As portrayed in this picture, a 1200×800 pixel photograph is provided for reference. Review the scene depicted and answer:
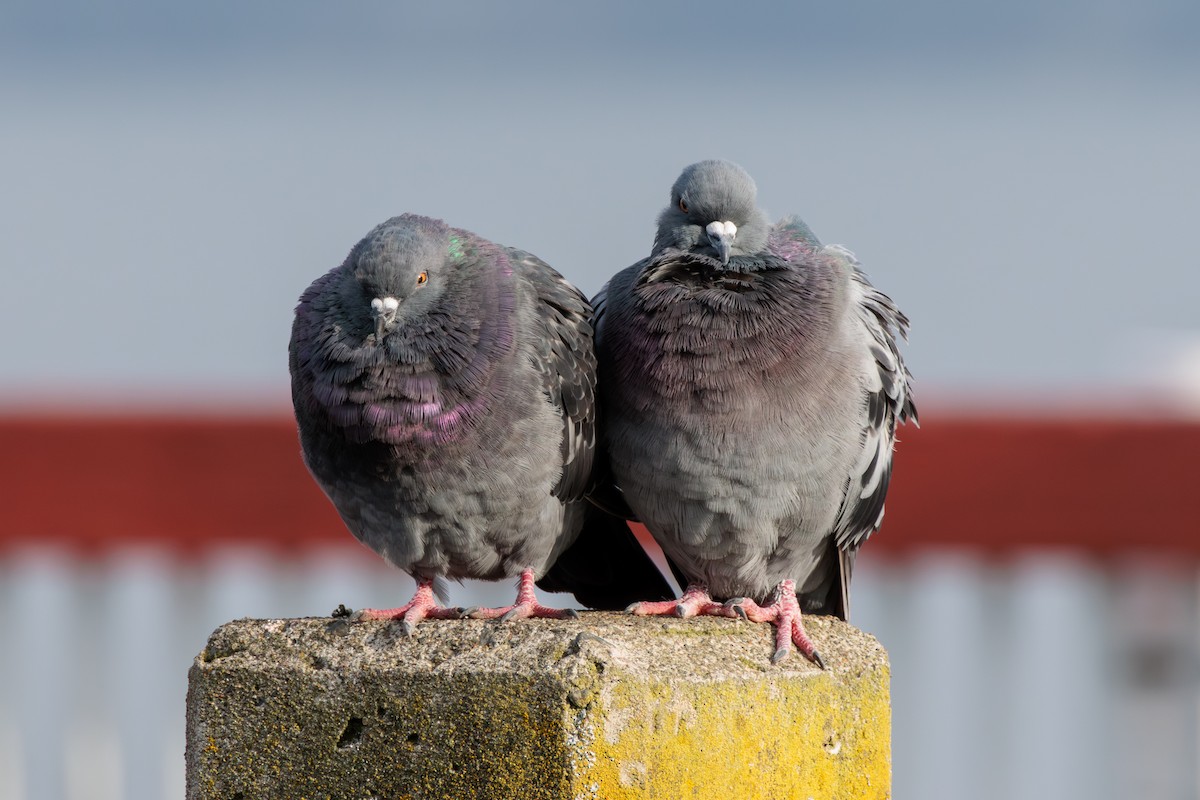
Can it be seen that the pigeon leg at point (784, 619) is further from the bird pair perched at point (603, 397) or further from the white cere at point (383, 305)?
the white cere at point (383, 305)

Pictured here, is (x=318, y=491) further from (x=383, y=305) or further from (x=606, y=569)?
(x=383, y=305)

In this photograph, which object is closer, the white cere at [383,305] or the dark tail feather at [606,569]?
the white cere at [383,305]

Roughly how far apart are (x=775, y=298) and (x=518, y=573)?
3.81 feet

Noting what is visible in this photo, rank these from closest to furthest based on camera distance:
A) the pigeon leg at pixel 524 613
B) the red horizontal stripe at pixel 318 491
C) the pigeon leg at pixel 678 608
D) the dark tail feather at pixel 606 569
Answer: the pigeon leg at pixel 524 613, the pigeon leg at pixel 678 608, the dark tail feather at pixel 606 569, the red horizontal stripe at pixel 318 491

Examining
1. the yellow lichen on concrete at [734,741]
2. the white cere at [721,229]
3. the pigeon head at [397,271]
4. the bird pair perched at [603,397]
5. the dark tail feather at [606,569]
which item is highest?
the white cere at [721,229]

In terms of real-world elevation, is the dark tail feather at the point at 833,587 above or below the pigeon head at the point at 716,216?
below

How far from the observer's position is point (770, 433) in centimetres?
437

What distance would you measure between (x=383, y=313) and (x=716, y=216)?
3.62ft

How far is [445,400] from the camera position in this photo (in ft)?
13.4

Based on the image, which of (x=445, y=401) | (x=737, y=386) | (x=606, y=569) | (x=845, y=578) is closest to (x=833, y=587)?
(x=845, y=578)

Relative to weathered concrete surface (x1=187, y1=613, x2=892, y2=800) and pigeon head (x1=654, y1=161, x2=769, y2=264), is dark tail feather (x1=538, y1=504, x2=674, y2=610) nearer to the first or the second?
pigeon head (x1=654, y1=161, x2=769, y2=264)

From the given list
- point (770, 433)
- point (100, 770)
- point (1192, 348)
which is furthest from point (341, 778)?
point (1192, 348)

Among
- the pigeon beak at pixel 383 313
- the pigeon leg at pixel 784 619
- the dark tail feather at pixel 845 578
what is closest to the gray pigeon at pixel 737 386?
the pigeon leg at pixel 784 619

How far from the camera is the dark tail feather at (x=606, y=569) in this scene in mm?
4867
